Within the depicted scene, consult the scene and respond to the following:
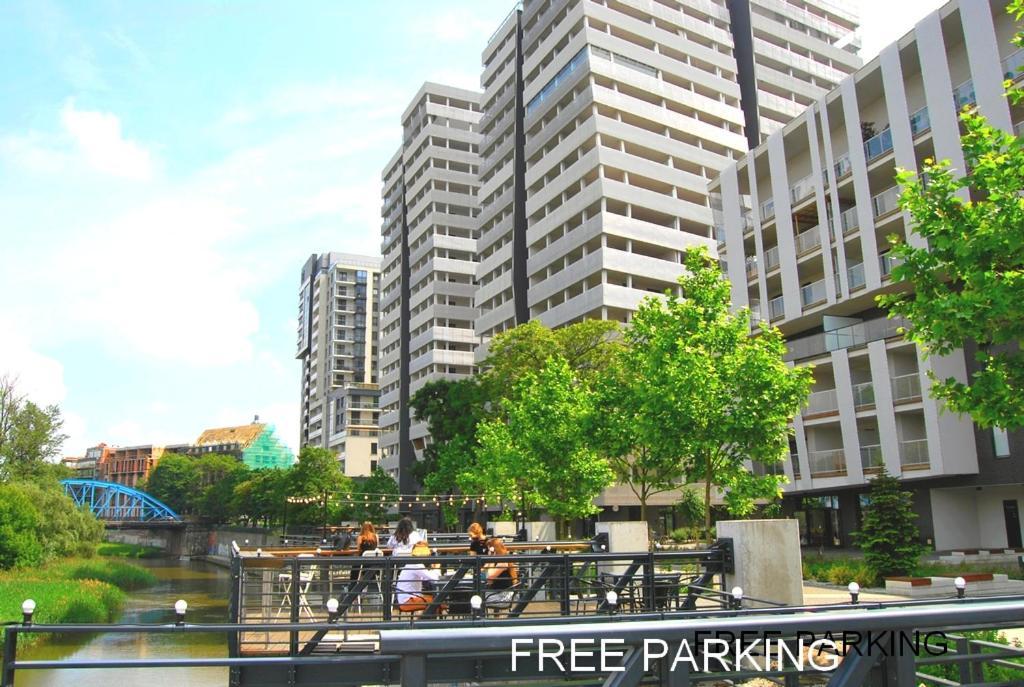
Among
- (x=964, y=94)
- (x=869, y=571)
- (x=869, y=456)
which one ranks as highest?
(x=964, y=94)

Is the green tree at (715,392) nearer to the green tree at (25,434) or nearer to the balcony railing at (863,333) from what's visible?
the balcony railing at (863,333)

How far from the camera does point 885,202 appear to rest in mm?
37438

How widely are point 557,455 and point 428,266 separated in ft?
211

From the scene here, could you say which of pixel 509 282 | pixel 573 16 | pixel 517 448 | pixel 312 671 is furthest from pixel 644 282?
pixel 312 671

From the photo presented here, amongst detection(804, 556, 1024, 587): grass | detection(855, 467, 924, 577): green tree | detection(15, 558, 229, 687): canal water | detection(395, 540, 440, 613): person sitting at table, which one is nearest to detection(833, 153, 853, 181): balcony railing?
detection(804, 556, 1024, 587): grass

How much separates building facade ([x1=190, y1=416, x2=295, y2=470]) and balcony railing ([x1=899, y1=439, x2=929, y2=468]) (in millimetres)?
141698

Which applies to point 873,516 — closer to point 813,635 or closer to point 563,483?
point 563,483

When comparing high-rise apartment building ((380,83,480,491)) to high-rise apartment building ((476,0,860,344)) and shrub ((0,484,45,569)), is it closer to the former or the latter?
high-rise apartment building ((476,0,860,344))

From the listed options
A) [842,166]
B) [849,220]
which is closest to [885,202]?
[849,220]

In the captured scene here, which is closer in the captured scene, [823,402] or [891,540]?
→ [891,540]

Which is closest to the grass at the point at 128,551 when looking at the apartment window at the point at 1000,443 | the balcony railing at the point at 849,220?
the balcony railing at the point at 849,220

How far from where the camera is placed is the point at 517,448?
36.8 m

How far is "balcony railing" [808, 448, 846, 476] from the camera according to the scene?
38812 mm

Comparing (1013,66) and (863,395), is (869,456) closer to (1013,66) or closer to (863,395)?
(863,395)
